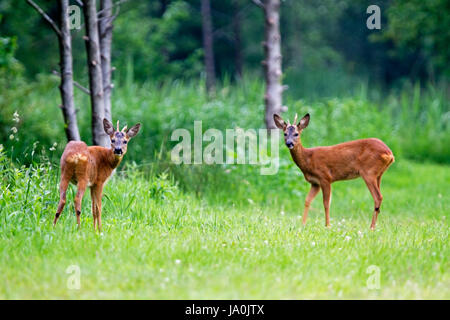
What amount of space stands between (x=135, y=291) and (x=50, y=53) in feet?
58.7

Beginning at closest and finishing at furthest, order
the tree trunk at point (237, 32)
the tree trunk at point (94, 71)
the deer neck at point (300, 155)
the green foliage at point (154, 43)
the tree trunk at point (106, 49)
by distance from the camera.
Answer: the deer neck at point (300, 155) < the tree trunk at point (94, 71) < the tree trunk at point (106, 49) < the green foliage at point (154, 43) < the tree trunk at point (237, 32)

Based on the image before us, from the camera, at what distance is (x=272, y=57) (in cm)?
1096

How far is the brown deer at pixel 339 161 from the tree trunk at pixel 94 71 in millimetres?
2340

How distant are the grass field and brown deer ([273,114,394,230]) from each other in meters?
0.45

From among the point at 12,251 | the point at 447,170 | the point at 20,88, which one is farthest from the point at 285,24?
the point at 12,251

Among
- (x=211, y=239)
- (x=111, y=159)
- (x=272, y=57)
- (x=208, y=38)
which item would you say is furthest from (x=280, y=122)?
(x=208, y=38)

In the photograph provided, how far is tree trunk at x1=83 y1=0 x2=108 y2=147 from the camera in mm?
7742

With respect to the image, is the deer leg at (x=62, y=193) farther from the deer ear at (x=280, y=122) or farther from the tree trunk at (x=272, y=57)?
the tree trunk at (x=272, y=57)

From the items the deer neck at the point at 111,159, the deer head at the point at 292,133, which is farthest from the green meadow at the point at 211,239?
the deer head at the point at 292,133

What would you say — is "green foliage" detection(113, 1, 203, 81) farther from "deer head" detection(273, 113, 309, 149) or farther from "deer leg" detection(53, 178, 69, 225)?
"deer leg" detection(53, 178, 69, 225)

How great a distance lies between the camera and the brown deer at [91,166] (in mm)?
5625

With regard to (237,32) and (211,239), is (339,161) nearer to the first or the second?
(211,239)

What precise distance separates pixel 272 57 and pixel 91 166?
5.87m
